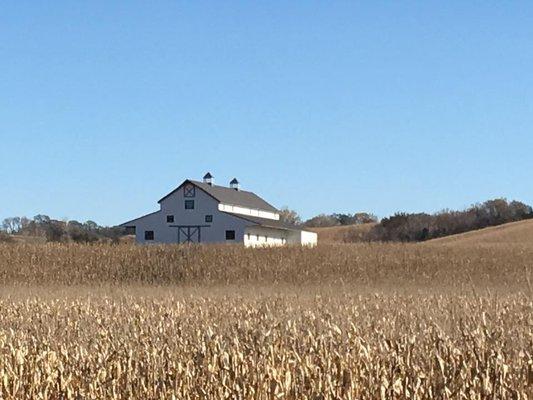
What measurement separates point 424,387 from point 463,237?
260 feet

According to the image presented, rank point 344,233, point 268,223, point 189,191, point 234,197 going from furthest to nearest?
point 344,233 → point 234,197 → point 268,223 → point 189,191

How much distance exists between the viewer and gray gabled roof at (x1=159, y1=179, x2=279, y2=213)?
6250 centimetres

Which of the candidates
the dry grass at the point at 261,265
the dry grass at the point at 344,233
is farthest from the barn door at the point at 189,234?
the dry grass at the point at 344,233

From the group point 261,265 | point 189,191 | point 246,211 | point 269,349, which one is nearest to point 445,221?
point 246,211

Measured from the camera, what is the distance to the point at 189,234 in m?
61.2

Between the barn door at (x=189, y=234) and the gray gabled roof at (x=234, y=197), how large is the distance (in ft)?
8.70

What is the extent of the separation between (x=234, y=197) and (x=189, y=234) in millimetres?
6572

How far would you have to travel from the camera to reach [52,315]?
16516 millimetres

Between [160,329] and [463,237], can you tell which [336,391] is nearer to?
[160,329]

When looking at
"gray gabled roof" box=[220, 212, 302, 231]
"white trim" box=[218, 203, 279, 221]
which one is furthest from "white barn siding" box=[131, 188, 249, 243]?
"white trim" box=[218, 203, 279, 221]

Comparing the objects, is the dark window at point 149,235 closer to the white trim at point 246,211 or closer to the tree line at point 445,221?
the white trim at point 246,211

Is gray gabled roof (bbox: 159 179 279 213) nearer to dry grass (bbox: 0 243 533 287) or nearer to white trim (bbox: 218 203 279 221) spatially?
white trim (bbox: 218 203 279 221)

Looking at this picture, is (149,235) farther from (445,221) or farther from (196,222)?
(445,221)

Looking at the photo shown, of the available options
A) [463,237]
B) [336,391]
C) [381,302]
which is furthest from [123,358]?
[463,237]
